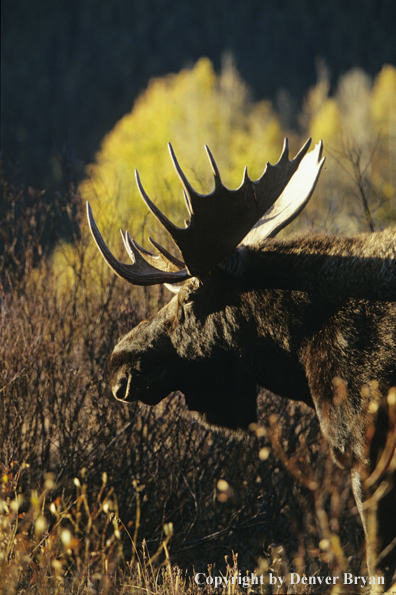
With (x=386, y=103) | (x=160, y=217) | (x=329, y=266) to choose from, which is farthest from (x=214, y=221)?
(x=386, y=103)

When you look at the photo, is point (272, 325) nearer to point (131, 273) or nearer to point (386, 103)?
point (131, 273)

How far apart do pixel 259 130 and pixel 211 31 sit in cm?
3848

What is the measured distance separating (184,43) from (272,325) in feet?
203

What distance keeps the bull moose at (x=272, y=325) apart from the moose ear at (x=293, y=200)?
0.01m

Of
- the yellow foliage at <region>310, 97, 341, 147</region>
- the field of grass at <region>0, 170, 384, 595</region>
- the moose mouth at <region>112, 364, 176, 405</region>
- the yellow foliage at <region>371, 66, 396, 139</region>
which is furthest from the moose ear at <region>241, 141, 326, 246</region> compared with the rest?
the yellow foliage at <region>371, 66, 396, 139</region>

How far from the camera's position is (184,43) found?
59281mm

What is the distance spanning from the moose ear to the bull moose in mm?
13

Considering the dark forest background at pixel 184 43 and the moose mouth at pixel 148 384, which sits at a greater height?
the dark forest background at pixel 184 43

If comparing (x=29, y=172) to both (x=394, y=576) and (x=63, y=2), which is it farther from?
(x=63, y=2)

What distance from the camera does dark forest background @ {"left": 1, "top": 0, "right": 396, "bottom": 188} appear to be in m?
41.3

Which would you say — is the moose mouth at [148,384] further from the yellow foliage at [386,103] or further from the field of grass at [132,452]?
the yellow foliage at [386,103]

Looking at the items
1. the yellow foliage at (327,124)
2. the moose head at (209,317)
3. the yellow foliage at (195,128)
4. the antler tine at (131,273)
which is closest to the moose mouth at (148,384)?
the moose head at (209,317)

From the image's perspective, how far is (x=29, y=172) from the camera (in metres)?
6.60

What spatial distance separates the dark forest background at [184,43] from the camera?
41.3 m
